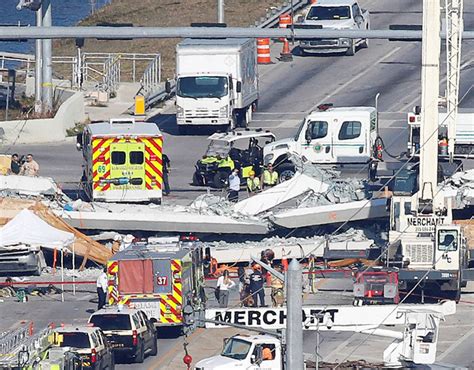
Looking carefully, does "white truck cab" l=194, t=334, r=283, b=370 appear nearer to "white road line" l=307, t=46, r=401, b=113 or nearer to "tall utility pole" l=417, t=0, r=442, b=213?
"tall utility pole" l=417, t=0, r=442, b=213

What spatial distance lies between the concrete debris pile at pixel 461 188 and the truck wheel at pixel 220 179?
905cm

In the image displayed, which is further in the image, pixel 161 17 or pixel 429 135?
pixel 161 17

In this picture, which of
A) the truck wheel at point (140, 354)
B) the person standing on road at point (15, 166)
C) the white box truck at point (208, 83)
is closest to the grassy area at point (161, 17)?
the white box truck at point (208, 83)

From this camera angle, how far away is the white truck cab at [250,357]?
118 feet

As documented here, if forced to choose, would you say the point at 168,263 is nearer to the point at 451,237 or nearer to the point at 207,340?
the point at 207,340

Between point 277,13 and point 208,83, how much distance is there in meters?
18.9

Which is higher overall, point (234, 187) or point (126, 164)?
point (126, 164)

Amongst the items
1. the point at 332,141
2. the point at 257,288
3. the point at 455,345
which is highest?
the point at 332,141

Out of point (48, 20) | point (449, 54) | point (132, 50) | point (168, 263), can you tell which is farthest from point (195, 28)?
point (132, 50)

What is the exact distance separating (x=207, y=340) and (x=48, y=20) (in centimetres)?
2572

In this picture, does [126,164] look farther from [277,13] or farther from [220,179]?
[277,13]

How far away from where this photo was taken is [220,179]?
59.1 metres

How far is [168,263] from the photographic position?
1663 inches

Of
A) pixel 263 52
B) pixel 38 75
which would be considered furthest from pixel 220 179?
pixel 263 52
